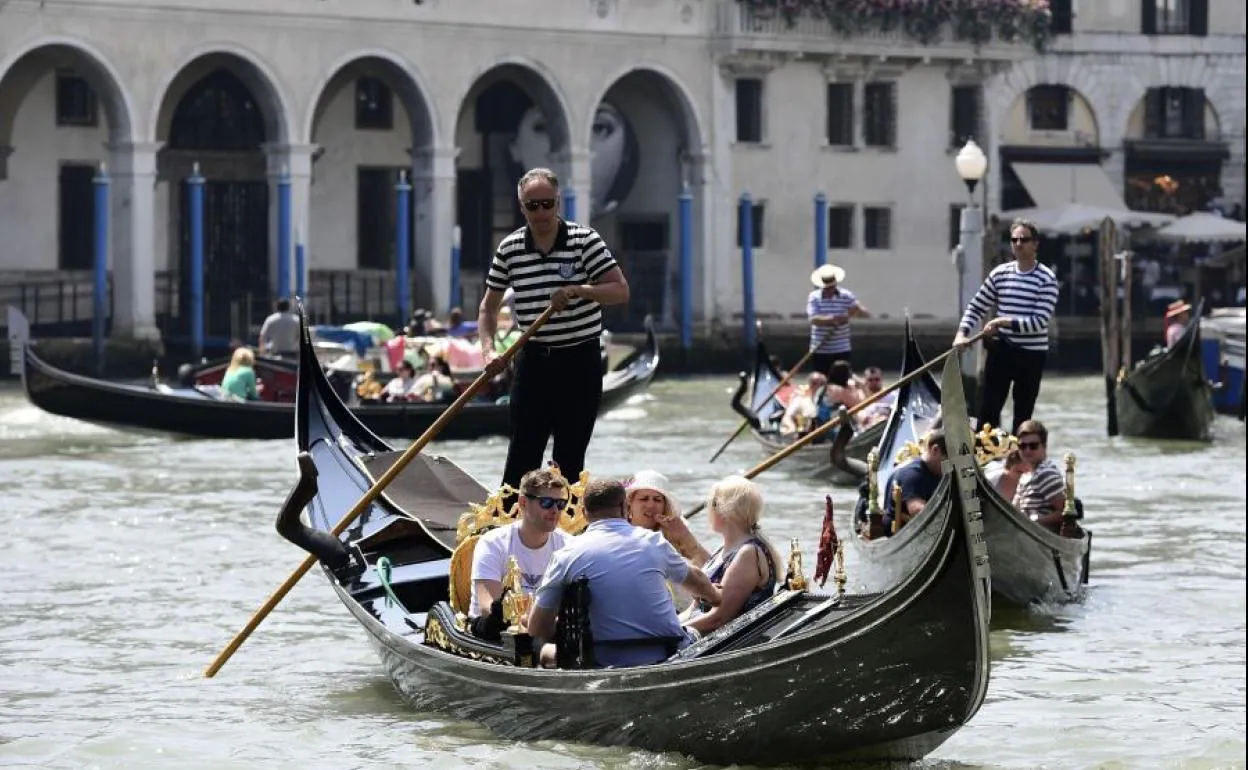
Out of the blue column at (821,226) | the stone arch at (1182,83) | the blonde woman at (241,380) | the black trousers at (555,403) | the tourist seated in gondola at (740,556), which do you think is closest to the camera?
the tourist seated in gondola at (740,556)

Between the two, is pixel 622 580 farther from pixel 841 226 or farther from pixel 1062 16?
pixel 1062 16

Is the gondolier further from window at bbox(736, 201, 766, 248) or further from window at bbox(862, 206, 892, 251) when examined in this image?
window at bbox(862, 206, 892, 251)

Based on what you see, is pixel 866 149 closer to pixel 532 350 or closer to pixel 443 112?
pixel 443 112

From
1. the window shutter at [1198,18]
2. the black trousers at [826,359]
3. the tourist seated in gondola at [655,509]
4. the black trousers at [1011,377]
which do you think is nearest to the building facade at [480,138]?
the window shutter at [1198,18]

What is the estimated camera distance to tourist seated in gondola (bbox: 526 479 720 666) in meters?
5.27

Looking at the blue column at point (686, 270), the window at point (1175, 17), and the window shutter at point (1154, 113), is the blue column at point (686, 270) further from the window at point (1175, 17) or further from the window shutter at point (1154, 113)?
the window at point (1175, 17)

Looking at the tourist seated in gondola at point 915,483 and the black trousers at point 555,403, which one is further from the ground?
the black trousers at point 555,403

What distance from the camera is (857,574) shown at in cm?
764

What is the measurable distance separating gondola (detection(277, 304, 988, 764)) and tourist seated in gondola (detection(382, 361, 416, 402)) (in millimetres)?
7031

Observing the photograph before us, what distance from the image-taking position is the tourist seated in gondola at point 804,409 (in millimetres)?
11195

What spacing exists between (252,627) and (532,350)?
0.87 meters

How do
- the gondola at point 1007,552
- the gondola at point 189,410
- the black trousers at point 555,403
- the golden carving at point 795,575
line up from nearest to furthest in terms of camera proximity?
the golden carving at point 795,575
the black trousers at point 555,403
the gondola at point 1007,552
the gondola at point 189,410

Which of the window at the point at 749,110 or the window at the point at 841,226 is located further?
the window at the point at 841,226

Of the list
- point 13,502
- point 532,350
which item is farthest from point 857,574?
point 13,502
